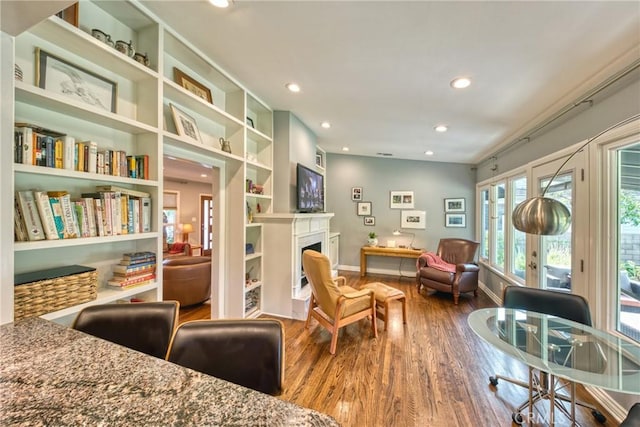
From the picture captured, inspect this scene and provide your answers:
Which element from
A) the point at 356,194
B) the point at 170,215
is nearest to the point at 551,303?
the point at 356,194

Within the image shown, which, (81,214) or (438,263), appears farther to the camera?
(438,263)

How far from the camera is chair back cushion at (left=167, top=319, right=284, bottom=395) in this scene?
100cm

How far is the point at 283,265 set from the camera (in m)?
3.22

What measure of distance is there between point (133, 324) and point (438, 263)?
440 cm

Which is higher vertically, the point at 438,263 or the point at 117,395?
the point at 117,395

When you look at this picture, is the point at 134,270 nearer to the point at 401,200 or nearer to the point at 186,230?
the point at 401,200

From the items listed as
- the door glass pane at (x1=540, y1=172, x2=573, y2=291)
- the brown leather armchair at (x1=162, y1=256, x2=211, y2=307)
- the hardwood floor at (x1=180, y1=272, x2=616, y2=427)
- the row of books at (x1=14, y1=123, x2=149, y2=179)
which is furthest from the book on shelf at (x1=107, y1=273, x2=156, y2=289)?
the door glass pane at (x1=540, y1=172, x2=573, y2=291)

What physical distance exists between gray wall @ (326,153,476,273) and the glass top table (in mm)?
3552

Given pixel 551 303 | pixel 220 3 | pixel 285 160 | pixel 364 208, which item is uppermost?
pixel 220 3

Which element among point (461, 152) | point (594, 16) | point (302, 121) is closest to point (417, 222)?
point (461, 152)

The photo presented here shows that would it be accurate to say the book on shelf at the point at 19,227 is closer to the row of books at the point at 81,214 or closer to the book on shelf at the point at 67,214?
the row of books at the point at 81,214

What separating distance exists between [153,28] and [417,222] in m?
5.14

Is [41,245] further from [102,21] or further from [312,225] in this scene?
[312,225]

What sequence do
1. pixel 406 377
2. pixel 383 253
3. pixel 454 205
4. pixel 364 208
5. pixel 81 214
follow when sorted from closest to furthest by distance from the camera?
pixel 81 214
pixel 406 377
pixel 383 253
pixel 454 205
pixel 364 208
